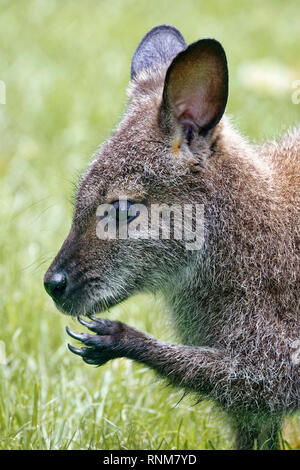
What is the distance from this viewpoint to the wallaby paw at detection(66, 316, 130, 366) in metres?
3.18

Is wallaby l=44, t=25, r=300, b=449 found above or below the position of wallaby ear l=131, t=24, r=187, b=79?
below

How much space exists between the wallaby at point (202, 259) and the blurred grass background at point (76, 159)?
30 centimetres

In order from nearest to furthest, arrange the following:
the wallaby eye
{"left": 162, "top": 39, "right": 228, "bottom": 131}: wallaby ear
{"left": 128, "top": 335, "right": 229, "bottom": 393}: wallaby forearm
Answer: {"left": 162, "top": 39, "right": 228, "bottom": 131}: wallaby ear → {"left": 128, "top": 335, "right": 229, "bottom": 393}: wallaby forearm → the wallaby eye

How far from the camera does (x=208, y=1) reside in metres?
13.0

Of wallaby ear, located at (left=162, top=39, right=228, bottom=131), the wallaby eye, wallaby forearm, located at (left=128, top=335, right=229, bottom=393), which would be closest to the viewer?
wallaby ear, located at (left=162, top=39, right=228, bottom=131)

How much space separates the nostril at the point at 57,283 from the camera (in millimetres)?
3301

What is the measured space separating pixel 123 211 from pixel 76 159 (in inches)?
148

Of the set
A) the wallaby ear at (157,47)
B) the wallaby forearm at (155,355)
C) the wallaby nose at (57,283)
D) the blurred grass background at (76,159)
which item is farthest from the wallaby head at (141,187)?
the wallaby ear at (157,47)

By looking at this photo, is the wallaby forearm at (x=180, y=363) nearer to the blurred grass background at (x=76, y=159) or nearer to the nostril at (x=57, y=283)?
the blurred grass background at (x=76, y=159)

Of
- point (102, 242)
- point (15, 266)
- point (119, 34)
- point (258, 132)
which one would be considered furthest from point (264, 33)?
point (102, 242)

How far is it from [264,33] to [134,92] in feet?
25.1

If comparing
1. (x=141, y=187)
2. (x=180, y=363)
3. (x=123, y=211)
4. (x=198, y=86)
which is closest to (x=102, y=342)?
(x=180, y=363)

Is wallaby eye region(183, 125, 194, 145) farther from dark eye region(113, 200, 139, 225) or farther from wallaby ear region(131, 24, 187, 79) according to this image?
wallaby ear region(131, 24, 187, 79)

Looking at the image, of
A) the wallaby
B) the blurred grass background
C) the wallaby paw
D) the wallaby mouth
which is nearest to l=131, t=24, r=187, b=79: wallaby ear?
the blurred grass background
